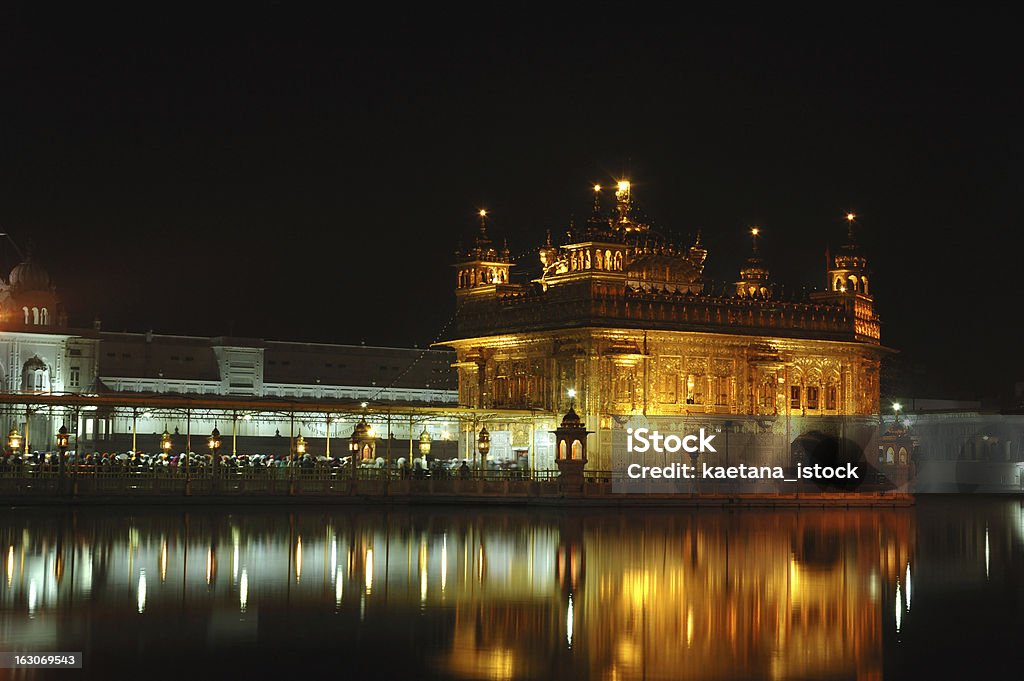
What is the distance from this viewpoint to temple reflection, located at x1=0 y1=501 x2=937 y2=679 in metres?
16.1

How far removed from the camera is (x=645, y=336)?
51031mm

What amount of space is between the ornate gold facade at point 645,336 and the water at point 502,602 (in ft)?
53.5

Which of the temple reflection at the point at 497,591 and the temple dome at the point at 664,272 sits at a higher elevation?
the temple dome at the point at 664,272

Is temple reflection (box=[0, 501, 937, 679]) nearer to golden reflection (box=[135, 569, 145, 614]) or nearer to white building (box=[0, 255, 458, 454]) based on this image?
golden reflection (box=[135, 569, 145, 614])

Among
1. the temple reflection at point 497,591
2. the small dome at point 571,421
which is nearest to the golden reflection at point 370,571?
the temple reflection at point 497,591

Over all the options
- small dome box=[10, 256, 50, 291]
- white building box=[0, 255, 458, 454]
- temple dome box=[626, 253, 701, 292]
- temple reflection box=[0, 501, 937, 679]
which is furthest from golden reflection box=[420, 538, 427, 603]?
small dome box=[10, 256, 50, 291]

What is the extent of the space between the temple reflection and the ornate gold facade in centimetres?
1586

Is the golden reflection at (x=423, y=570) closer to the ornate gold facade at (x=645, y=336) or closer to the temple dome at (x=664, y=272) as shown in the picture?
the ornate gold facade at (x=645, y=336)

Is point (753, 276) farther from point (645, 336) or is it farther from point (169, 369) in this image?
point (169, 369)

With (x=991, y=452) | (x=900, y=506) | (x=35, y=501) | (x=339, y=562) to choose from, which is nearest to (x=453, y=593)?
(x=339, y=562)

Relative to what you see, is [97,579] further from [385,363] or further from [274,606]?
[385,363]

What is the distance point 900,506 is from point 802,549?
20321mm

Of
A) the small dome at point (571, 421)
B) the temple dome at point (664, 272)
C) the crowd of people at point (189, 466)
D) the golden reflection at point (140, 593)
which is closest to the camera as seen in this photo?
the golden reflection at point (140, 593)

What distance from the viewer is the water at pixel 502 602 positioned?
1548 cm
